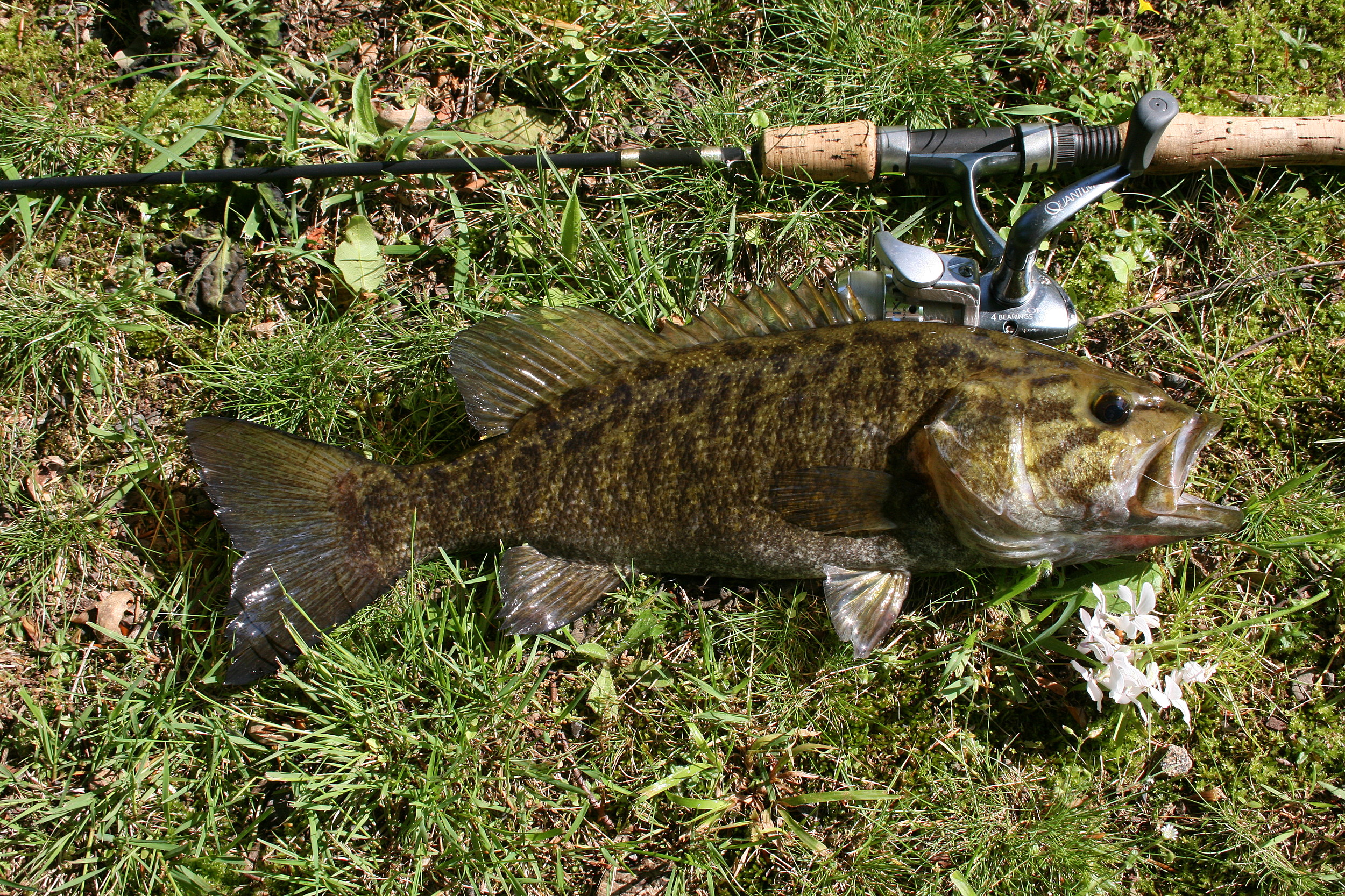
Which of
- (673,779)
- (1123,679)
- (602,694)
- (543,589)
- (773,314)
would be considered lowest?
(673,779)

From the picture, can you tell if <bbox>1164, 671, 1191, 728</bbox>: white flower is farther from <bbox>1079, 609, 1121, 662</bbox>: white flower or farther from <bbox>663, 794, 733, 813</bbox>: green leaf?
<bbox>663, 794, 733, 813</bbox>: green leaf

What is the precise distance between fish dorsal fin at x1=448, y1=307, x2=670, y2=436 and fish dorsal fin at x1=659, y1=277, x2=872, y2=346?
6.6 inches

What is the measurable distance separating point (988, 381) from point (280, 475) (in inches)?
101

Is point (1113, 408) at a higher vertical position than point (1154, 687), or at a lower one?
higher

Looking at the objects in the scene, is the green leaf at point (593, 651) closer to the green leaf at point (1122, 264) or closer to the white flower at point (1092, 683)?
the white flower at point (1092, 683)

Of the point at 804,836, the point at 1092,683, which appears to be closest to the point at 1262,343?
the point at 1092,683

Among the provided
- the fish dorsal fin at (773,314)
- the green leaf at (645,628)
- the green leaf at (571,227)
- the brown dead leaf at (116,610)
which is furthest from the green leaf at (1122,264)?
the brown dead leaf at (116,610)

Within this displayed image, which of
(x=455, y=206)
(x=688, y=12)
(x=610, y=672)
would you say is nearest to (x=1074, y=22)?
(x=688, y=12)

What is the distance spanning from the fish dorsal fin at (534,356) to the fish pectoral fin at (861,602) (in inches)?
42.7

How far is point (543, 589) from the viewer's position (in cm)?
315

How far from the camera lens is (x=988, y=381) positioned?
9.07ft

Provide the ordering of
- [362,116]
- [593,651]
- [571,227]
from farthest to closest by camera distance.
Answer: [362,116], [571,227], [593,651]

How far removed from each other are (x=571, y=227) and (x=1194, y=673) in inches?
118

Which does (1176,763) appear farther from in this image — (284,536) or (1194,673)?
(284,536)
